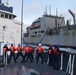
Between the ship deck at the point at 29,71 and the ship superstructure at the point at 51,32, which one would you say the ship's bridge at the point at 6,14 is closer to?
the ship deck at the point at 29,71

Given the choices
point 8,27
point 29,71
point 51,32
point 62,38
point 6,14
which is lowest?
point 29,71

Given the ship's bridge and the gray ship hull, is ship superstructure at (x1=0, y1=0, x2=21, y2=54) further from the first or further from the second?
the gray ship hull

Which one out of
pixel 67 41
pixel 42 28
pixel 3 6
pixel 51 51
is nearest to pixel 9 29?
pixel 3 6

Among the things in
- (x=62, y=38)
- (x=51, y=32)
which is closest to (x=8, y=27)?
(x=62, y=38)

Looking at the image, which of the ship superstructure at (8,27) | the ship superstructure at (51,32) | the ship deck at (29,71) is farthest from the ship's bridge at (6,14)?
the ship superstructure at (51,32)

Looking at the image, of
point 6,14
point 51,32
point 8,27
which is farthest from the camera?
point 51,32

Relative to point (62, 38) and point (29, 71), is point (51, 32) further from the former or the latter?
point (29, 71)

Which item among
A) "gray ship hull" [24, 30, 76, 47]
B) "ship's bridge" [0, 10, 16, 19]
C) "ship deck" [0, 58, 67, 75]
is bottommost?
"ship deck" [0, 58, 67, 75]

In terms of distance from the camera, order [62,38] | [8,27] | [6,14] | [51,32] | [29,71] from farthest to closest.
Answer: [51,32] < [62,38] < [6,14] < [8,27] < [29,71]

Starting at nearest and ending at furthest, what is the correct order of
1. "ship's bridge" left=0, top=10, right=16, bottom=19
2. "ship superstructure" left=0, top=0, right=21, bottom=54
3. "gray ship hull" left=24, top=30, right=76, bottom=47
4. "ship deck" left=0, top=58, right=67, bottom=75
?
"ship deck" left=0, top=58, right=67, bottom=75, "ship superstructure" left=0, top=0, right=21, bottom=54, "ship's bridge" left=0, top=10, right=16, bottom=19, "gray ship hull" left=24, top=30, right=76, bottom=47

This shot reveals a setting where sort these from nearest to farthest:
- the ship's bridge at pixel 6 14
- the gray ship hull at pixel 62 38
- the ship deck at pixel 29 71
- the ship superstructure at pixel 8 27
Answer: the ship deck at pixel 29 71
the ship superstructure at pixel 8 27
the ship's bridge at pixel 6 14
the gray ship hull at pixel 62 38

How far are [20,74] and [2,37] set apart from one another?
31.6ft

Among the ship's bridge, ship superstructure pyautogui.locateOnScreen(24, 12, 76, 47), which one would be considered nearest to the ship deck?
the ship's bridge

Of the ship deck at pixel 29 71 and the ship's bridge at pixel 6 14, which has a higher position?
the ship's bridge at pixel 6 14
